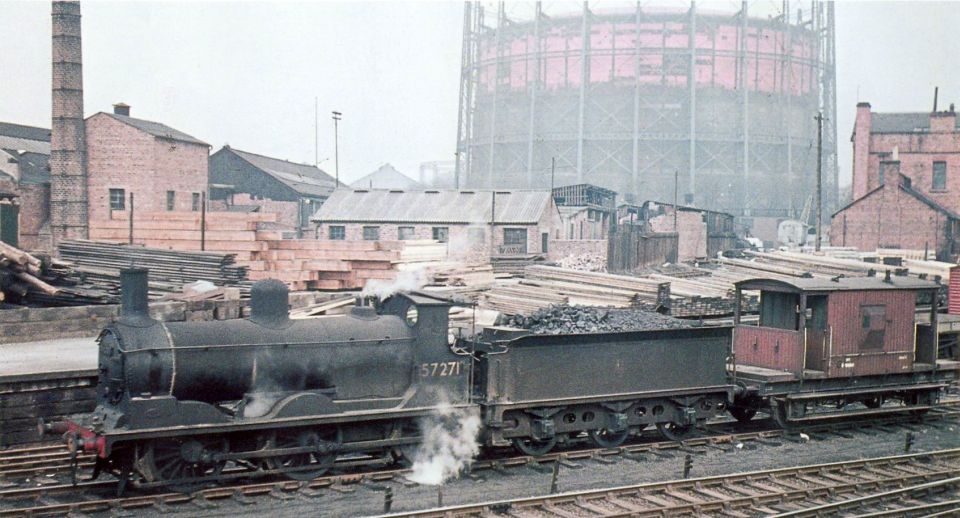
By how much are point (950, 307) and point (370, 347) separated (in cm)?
2073

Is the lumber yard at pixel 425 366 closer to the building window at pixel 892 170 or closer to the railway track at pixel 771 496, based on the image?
the railway track at pixel 771 496

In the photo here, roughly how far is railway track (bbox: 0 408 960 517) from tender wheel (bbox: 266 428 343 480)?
15 cm

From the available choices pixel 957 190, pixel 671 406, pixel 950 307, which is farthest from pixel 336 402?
pixel 957 190

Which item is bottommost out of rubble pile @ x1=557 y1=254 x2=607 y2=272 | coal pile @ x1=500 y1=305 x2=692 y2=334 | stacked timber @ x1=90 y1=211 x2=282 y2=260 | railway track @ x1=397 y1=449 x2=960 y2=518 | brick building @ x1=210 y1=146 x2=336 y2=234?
railway track @ x1=397 y1=449 x2=960 y2=518

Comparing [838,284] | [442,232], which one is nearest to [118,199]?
[442,232]

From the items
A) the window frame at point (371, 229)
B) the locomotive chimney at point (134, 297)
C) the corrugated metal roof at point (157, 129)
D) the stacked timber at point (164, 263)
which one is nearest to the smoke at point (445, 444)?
the locomotive chimney at point (134, 297)

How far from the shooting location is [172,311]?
1872 centimetres

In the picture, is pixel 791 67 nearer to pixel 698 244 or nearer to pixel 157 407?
pixel 698 244

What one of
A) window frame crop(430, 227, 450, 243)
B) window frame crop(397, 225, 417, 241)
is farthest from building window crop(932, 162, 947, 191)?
window frame crop(397, 225, 417, 241)

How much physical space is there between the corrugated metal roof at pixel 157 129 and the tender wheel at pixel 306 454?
92.0 feet

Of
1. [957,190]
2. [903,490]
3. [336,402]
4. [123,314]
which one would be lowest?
[903,490]

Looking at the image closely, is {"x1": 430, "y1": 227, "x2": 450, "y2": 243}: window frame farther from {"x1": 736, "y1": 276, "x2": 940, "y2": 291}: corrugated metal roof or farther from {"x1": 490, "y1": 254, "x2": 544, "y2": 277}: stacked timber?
{"x1": 736, "y1": 276, "x2": 940, "y2": 291}: corrugated metal roof

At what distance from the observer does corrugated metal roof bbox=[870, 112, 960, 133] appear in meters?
50.5

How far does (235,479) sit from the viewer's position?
10.7 meters
